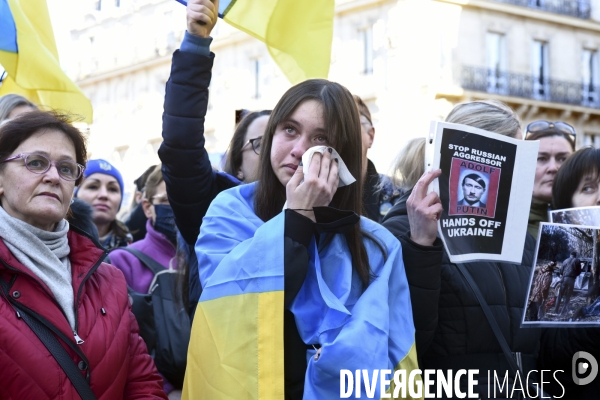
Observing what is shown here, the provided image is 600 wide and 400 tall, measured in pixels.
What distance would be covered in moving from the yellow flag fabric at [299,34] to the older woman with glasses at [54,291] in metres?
1.51

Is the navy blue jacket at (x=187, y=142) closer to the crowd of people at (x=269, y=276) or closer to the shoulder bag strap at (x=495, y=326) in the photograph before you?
the crowd of people at (x=269, y=276)

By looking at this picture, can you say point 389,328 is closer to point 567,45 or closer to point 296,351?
point 296,351

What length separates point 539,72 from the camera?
1164 inches

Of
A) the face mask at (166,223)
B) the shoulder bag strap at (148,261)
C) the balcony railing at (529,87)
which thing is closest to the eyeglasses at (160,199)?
the face mask at (166,223)

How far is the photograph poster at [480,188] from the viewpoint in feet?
11.0

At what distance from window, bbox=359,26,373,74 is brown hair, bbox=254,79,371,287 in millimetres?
24379

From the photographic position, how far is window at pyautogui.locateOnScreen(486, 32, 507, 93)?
28.5 m

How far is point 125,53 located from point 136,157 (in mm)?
4357

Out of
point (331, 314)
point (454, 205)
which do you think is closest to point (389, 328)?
point (331, 314)

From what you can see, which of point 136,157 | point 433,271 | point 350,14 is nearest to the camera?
point 433,271

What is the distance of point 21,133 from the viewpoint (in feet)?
10.9

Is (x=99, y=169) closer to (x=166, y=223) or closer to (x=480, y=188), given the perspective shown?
(x=166, y=223)

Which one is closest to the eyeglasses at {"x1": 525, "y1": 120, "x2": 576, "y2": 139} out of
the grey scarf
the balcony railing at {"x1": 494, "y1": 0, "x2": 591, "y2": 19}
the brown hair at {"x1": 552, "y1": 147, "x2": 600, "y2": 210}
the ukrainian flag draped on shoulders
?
the brown hair at {"x1": 552, "y1": 147, "x2": 600, "y2": 210}

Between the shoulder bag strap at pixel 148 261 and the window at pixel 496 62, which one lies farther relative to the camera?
the window at pixel 496 62
